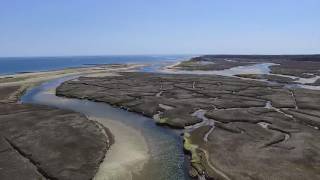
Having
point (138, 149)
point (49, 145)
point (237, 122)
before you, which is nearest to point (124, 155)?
point (138, 149)

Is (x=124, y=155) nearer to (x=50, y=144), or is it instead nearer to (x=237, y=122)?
(x=50, y=144)

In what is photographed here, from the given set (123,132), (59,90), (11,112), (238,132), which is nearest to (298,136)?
(238,132)

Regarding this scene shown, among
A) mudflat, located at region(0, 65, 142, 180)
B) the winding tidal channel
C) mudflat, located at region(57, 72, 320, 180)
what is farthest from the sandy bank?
mudflat, located at region(57, 72, 320, 180)

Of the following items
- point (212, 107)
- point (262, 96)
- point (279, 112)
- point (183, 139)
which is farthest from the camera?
point (262, 96)

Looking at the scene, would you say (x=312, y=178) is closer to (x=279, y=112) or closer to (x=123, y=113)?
(x=279, y=112)

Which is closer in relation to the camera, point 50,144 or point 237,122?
point 50,144

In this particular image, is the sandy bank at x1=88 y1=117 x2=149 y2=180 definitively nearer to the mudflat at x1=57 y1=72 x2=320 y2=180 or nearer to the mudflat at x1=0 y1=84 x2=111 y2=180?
the mudflat at x1=0 y1=84 x2=111 y2=180

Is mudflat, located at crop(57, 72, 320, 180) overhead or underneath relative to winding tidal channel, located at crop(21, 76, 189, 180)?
overhead
